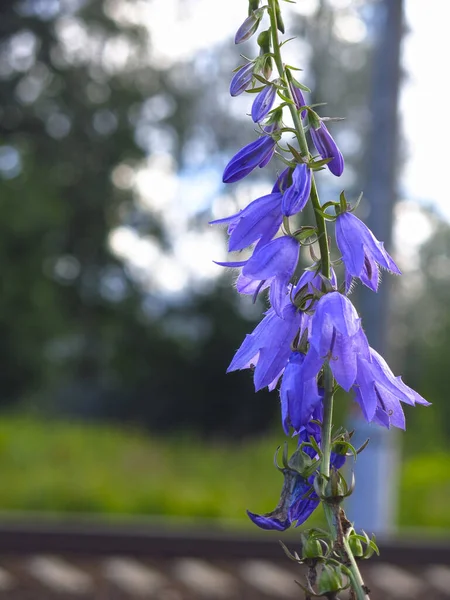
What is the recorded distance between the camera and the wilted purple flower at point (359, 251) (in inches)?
45.6

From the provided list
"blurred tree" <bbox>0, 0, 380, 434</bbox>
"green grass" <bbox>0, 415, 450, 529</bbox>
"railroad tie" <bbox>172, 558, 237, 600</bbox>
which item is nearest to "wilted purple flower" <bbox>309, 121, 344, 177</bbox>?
"railroad tie" <bbox>172, 558, 237, 600</bbox>

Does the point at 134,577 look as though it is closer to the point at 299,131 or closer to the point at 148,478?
the point at 299,131

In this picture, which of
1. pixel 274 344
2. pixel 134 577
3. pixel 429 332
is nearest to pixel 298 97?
pixel 274 344

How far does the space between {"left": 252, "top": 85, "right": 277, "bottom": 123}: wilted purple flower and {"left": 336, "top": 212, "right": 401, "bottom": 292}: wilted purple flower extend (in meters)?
0.16

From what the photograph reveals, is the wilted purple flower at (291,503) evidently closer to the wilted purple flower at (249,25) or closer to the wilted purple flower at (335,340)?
the wilted purple flower at (335,340)

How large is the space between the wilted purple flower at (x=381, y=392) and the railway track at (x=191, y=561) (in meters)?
4.20

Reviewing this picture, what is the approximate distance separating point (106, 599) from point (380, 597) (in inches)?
61.6

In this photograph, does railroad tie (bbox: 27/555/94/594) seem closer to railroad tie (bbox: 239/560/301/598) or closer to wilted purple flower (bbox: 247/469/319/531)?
railroad tie (bbox: 239/560/301/598)

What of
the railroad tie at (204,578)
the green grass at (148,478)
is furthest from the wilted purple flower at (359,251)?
the green grass at (148,478)

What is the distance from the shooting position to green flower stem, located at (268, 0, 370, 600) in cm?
100

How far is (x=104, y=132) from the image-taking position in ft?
73.9

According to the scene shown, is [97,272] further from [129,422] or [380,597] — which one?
[380,597]

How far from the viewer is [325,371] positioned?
1.10 m

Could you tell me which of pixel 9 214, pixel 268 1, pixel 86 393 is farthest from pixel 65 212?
pixel 268 1
